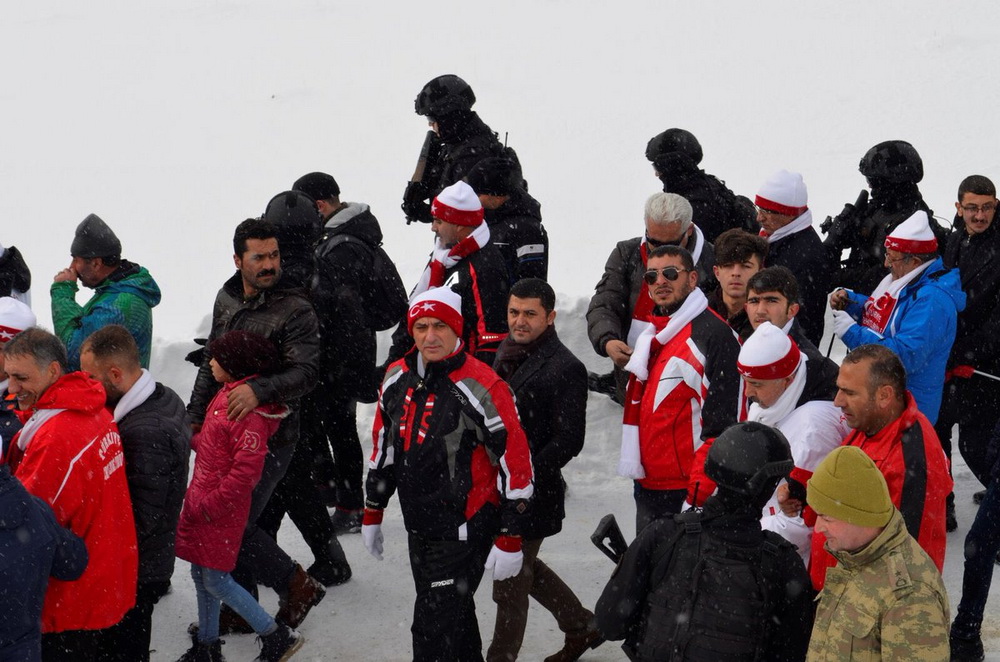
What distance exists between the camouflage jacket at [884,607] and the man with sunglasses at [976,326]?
337cm

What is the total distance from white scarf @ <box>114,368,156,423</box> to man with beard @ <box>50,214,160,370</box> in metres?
1.18

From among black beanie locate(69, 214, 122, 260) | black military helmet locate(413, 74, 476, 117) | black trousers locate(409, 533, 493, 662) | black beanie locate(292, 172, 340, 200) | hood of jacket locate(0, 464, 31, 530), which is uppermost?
black military helmet locate(413, 74, 476, 117)

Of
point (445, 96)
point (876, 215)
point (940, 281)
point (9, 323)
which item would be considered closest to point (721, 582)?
point (940, 281)

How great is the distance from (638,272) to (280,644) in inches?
108

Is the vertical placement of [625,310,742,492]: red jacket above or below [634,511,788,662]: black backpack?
above

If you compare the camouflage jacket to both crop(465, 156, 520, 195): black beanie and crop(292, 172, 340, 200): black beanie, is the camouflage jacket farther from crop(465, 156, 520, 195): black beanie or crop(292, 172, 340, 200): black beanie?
crop(292, 172, 340, 200): black beanie

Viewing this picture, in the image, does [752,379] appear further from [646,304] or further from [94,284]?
[94,284]

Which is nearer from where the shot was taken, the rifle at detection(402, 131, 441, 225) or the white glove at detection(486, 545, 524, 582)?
the white glove at detection(486, 545, 524, 582)

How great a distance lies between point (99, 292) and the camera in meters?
6.25

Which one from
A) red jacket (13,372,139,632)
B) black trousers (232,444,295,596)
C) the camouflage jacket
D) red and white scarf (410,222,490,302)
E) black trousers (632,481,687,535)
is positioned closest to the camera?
the camouflage jacket

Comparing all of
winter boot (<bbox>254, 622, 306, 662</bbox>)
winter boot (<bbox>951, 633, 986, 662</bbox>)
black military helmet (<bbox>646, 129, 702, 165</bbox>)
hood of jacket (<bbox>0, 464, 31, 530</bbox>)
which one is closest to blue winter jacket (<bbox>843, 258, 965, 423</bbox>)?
winter boot (<bbox>951, 633, 986, 662</bbox>)

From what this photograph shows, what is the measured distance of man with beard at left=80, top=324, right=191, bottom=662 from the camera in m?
4.90

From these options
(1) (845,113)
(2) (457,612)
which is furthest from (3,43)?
(2) (457,612)

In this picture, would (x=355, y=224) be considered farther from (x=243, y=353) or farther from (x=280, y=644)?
(x=280, y=644)
